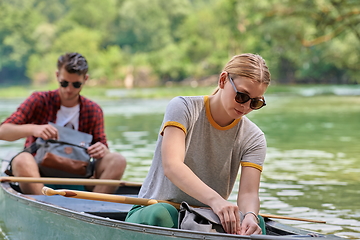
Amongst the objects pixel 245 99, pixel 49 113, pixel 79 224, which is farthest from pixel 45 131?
pixel 245 99

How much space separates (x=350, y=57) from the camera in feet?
139

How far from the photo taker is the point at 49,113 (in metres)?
4.88

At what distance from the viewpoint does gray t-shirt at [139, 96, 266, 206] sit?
10.2ft

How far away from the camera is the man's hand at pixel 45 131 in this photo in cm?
452

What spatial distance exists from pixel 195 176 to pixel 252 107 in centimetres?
42

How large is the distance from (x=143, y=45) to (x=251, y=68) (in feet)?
287

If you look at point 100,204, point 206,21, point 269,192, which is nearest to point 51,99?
point 100,204

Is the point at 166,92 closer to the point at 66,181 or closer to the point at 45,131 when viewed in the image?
the point at 45,131

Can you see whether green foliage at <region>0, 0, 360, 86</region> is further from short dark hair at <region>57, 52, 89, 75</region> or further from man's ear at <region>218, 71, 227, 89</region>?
man's ear at <region>218, 71, 227, 89</region>

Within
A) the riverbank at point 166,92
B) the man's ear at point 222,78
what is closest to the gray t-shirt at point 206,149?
the man's ear at point 222,78

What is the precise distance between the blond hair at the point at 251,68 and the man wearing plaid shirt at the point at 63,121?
6.51 ft

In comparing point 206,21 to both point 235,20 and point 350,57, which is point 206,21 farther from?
point 235,20

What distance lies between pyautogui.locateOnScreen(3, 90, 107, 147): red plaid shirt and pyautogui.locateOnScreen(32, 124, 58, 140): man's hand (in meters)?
0.26

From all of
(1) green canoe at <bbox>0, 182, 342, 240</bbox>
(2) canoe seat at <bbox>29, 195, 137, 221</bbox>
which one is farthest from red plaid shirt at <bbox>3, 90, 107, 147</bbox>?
(2) canoe seat at <bbox>29, 195, 137, 221</bbox>
